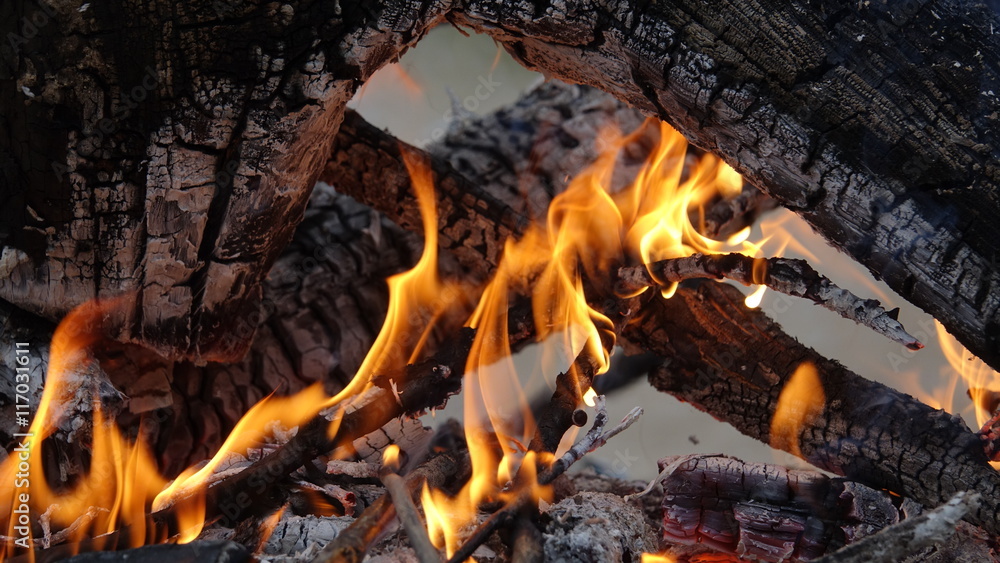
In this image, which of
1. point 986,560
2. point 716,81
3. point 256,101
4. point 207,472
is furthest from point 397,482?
point 986,560

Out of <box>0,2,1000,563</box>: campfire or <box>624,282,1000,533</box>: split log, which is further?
<box>624,282,1000,533</box>: split log

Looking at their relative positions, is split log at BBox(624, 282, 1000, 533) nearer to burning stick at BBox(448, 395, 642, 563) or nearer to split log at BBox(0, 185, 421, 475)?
burning stick at BBox(448, 395, 642, 563)

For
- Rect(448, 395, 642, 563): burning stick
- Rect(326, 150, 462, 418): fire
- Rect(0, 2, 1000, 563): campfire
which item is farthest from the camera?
Rect(326, 150, 462, 418): fire

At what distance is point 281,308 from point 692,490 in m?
1.51

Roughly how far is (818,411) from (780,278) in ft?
1.68

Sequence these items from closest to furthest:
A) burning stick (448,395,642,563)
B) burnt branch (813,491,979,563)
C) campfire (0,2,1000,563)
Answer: burnt branch (813,491,979,563) → burning stick (448,395,642,563) → campfire (0,2,1000,563)

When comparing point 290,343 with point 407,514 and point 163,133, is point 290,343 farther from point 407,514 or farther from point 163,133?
point 407,514

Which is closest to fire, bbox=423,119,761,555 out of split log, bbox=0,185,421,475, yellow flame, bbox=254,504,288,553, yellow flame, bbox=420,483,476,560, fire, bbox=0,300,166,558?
yellow flame, bbox=420,483,476,560

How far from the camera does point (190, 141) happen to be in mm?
1629

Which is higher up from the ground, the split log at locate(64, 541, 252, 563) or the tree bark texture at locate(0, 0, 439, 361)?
the tree bark texture at locate(0, 0, 439, 361)

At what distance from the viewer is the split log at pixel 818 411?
5.72 ft

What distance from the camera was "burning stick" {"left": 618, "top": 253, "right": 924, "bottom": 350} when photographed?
1505mm

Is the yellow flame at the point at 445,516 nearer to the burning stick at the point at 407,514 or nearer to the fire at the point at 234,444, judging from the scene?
the burning stick at the point at 407,514

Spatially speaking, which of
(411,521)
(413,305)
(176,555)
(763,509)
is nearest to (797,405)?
(763,509)
